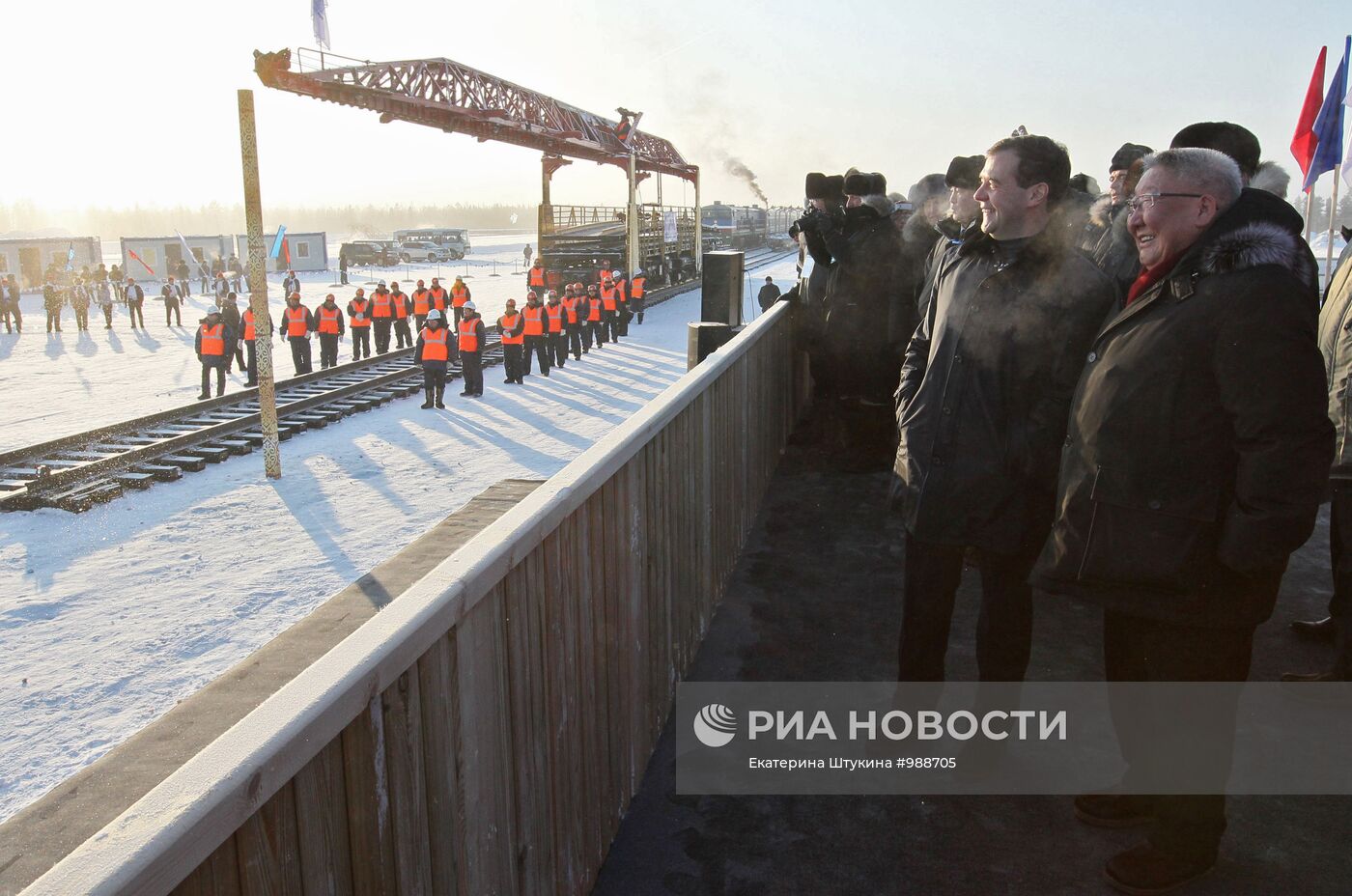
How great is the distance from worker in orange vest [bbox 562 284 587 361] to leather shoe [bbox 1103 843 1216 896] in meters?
19.4

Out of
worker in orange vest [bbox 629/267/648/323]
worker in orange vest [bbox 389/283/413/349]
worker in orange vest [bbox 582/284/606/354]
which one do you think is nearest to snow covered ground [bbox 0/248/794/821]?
worker in orange vest [bbox 389/283/413/349]

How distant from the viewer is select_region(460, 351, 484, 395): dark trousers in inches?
655

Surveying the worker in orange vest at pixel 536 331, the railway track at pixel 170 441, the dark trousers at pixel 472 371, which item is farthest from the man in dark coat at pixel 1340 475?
the worker in orange vest at pixel 536 331

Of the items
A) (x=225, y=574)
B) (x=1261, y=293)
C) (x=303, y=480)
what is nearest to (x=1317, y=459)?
(x=1261, y=293)

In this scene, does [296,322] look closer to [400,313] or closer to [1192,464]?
[400,313]

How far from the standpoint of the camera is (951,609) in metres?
2.99

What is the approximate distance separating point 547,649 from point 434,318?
1426 cm

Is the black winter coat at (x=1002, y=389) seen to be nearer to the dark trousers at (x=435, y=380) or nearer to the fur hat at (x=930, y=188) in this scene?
the fur hat at (x=930, y=188)

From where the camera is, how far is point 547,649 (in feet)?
7.09

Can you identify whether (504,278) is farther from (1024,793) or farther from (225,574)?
(1024,793)

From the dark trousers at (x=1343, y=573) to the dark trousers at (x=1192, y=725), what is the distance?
124 cm

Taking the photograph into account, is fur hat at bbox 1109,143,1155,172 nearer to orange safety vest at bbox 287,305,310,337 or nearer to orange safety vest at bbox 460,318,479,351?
orange safety vest at bbox 460,318,479,351

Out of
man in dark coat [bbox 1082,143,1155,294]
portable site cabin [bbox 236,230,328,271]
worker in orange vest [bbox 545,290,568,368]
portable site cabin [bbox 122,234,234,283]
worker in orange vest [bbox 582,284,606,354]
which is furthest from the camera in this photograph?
portable site cabin [bbox 236,230,328,271]

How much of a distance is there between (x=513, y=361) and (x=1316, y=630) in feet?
51.2
